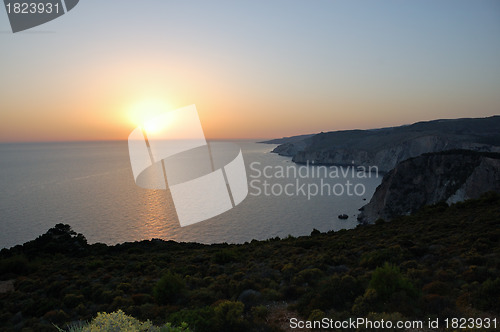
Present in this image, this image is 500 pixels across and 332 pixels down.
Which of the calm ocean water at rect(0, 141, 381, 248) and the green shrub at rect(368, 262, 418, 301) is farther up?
the green shrub at rect(368, 262, 418, 301)

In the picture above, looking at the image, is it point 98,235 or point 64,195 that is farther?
point 64,195

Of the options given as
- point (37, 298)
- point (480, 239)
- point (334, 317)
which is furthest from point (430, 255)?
point (37, 298)

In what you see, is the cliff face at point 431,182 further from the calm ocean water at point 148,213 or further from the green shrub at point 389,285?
the green shrub at point 389,285

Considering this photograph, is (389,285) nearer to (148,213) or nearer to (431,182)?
(431,182)

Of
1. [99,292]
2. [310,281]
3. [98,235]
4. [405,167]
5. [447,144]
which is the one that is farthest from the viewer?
[447,144]

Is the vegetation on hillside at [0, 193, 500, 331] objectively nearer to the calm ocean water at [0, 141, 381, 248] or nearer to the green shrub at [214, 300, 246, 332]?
the green shrub at [214, 300, 246, 332]

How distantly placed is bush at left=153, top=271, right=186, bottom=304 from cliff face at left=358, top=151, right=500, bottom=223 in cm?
6127

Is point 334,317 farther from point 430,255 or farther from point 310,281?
point 430,255

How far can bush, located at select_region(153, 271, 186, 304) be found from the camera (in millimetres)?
11578

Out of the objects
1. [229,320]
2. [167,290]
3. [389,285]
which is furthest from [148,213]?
[389,285]

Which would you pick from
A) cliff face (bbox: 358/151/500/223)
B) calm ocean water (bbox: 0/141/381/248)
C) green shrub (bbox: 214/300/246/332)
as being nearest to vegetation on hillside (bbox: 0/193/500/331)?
green shrub (bbox: 214/300/246/332)

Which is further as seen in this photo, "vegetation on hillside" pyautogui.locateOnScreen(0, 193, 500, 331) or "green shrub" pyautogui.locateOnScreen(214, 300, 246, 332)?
"vegetation on hillside" pyautogui.locateOnScreen(0, 193, 500, 331)

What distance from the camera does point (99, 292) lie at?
13.4 meters

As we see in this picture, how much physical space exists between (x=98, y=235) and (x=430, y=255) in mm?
67073
